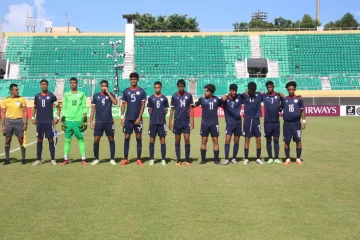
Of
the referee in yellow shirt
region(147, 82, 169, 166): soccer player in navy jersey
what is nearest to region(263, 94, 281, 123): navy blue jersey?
region(147, 82, 169, 166): soccer player in navy jersey

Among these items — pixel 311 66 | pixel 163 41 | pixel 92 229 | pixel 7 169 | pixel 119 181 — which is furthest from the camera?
pixel 163 41

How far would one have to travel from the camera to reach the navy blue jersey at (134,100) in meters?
12.5

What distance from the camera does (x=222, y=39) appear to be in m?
62.6

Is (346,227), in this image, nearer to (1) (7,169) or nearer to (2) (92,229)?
(2) (92,229)

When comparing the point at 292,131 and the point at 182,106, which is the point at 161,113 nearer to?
the point at 182,106

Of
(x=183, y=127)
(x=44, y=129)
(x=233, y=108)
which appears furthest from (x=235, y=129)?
(x=44, y=129)

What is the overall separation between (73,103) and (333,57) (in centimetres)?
5242

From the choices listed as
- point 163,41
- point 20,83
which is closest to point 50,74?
point 20,83

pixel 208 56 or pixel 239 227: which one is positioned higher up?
pixel 208 56

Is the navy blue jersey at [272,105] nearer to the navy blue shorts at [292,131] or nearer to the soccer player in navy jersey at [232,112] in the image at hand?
the navy blue shorts at [292,131]

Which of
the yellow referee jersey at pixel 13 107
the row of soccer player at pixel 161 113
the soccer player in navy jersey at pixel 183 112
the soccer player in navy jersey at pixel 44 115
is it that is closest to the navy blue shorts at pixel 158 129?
the row of soccer player at pixel 161 113

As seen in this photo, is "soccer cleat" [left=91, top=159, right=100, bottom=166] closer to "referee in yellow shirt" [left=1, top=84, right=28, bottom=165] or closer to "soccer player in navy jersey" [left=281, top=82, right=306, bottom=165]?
"referee in yellow shirt" [left=1, top=84, right=28, bottom=165]

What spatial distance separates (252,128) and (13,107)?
632cm

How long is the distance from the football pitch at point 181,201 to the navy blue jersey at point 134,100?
51.5 inches
